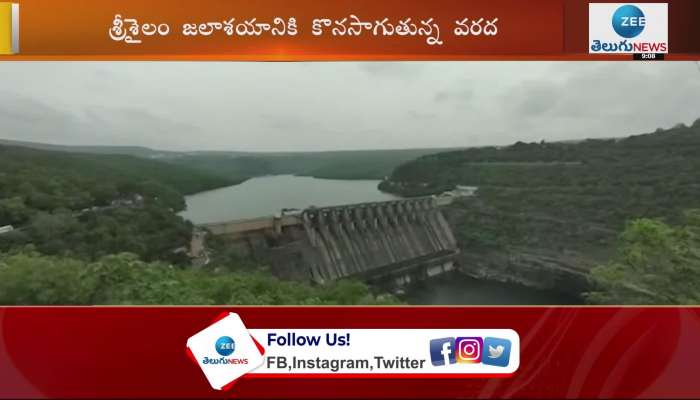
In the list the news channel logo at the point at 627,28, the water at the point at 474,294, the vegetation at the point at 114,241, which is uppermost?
the news channel logo at the point at 627,28

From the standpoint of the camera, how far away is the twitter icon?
1921mm

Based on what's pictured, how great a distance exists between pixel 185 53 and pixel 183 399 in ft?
5.47

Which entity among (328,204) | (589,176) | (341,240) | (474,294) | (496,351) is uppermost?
(589,176)

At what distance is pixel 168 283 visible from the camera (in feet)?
6.48

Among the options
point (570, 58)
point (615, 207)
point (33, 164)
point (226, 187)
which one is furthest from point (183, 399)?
point (570, 58)

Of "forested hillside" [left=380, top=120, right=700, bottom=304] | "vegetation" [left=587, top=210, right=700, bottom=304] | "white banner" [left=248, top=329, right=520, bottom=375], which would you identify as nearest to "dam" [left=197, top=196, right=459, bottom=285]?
"forested hillside" [left=380, top=120, right=700, bottom=304]

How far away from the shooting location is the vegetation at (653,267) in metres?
1.99

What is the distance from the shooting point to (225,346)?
1913 millimetres

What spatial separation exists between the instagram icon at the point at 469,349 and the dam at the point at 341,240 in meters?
0.35

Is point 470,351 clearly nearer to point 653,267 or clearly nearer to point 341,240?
point 341,240

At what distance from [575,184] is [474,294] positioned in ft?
2.50

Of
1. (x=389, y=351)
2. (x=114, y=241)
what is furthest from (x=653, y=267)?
(x=114, y=241)

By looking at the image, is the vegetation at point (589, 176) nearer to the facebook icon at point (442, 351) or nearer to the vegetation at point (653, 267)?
the vegetation at point (653, 267)

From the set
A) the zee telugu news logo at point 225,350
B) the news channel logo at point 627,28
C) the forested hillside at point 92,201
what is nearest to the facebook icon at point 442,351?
the zee telugu news logo at point 225,350
